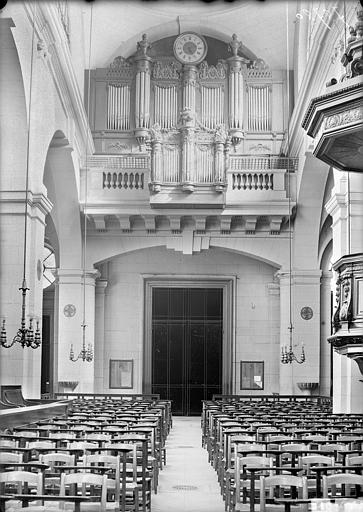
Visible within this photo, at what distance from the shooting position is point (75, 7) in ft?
75.7

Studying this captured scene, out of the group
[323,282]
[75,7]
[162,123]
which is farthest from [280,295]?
[75,7]

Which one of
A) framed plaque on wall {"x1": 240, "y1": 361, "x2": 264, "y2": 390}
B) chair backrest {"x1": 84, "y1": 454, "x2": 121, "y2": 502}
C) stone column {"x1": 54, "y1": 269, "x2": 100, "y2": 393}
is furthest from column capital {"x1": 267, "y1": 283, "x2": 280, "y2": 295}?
chair backrest {"x1": 84, "y1": 454, "x2": 121, "y2": 502}

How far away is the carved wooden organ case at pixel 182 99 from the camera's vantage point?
1037 inches

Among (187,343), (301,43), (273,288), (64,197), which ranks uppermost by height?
(301,43)

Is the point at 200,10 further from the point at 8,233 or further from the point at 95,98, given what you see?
the point at 8,233

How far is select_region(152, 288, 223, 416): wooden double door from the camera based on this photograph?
27344 millimetres

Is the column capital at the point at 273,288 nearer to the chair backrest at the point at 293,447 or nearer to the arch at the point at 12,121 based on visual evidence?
the arch at the point at 12,121

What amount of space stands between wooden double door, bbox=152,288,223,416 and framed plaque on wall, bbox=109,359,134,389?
0.78 metres

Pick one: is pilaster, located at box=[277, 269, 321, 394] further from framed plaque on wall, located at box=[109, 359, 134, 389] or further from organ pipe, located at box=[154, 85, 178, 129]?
organ pipe, located at box=[154, 85, 178, 129]

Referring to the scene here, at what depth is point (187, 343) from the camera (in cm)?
2755

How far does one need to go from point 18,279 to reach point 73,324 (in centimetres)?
860

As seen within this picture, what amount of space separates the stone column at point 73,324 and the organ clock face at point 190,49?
7.37 m

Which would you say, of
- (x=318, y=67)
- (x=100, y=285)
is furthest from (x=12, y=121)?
(x=100, y=285)

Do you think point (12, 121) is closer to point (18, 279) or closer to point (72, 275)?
point (18, 279)
